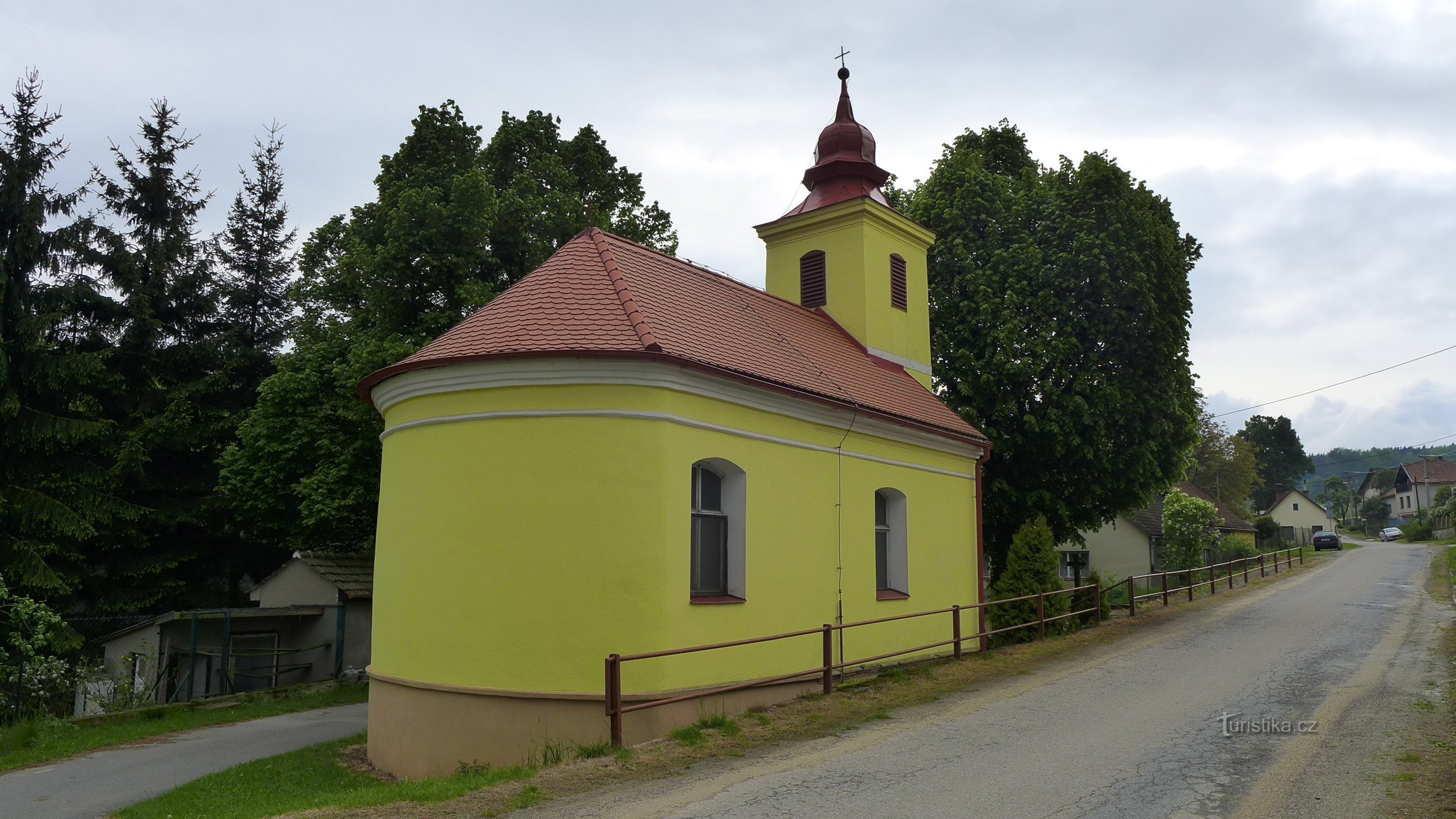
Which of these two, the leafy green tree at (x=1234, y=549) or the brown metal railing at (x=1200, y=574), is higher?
the leafy green tree at (x=1234, y=549)

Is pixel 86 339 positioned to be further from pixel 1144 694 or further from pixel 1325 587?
pixel 1325 587

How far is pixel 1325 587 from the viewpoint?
2758cm

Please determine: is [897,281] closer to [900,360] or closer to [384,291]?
[900,360]

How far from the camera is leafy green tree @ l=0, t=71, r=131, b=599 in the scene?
2131 cm

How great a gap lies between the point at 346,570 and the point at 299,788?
1287cm

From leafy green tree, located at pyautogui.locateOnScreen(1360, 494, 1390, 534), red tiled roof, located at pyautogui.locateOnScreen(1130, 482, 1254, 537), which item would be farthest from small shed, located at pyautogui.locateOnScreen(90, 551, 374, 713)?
leafy green tree, located at pyautogui.locateOnScreen(1360, 494, 1390, 534)

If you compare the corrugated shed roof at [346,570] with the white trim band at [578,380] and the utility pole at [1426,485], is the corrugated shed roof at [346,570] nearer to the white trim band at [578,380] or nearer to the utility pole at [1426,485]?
the white trim band at [578,380]

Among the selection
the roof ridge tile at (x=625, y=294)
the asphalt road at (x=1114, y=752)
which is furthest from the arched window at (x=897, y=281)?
the asphalt road at (x=1114, y=752)

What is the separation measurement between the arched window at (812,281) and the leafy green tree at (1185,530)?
1989 cm

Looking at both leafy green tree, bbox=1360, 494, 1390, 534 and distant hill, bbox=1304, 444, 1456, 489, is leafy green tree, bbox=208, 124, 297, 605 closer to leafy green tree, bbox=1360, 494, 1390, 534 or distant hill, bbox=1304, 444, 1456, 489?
leafy green tree, bbox=1360, 494, 1390, 534

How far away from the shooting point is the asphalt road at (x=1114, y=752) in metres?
7.12

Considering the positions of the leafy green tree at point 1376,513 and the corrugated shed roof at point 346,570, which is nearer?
the corrugated shed roof at point 346,570

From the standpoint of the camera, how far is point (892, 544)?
1529 cm

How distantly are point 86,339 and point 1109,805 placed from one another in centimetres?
2609
